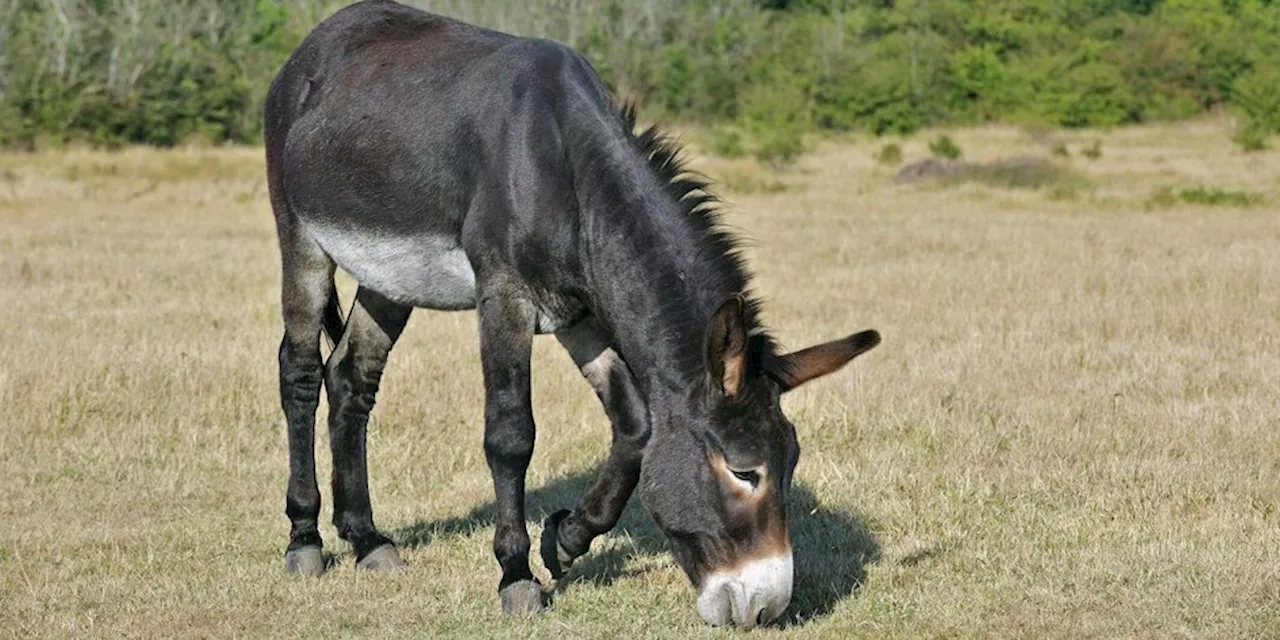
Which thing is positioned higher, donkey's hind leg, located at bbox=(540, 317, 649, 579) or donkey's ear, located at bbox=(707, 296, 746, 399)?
donkey's ear, located at bbox=(707, 296, 746, 399)

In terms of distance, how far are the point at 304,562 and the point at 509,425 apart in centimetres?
151

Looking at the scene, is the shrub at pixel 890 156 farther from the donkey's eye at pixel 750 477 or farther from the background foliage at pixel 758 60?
the donkey's eye at pixel 750 477

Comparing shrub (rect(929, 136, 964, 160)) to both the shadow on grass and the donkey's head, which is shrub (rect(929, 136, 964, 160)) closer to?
the shadow on grass

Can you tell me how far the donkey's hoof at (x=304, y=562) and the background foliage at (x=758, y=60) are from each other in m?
37.1

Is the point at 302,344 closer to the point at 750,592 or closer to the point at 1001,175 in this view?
the point at 750,592

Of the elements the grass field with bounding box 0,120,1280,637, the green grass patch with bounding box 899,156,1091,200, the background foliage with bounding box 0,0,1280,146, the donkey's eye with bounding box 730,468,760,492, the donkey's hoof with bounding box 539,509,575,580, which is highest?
the donkey's eye with bounding box 730,468,760,492

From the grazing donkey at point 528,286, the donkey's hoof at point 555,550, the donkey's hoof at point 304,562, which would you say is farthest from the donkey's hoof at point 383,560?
the donkey's hoof at point 555,550

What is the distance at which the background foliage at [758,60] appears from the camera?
174 ft

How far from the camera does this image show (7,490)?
8.40 metres

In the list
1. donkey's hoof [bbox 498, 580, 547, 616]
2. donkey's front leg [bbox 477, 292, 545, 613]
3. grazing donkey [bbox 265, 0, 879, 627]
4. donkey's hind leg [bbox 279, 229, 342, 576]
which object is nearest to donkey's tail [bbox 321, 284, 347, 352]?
grazing donkey [bbox 265, 0, 879, 627]

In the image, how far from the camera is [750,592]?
5.42 meters

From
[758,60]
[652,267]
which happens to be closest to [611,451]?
[652,267]

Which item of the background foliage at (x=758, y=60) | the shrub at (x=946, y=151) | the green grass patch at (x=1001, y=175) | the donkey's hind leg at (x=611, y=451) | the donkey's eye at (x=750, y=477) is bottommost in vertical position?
the background foliage at (x=758, y=60)

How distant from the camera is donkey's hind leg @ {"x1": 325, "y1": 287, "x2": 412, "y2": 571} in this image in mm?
7547
